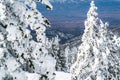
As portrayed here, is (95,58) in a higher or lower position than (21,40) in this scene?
higher

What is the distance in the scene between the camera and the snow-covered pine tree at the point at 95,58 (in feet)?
103

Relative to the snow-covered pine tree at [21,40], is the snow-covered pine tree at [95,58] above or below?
above

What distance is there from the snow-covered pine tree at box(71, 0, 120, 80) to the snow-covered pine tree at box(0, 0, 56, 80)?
22256 millimetres

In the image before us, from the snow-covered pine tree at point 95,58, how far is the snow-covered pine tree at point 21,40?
22.3 metres

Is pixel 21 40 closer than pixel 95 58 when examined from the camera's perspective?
Yes

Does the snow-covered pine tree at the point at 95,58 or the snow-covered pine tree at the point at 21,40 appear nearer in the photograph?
the snow-covered pine tree at the point at 21,40

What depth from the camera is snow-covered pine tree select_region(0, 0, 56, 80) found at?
8320 mm

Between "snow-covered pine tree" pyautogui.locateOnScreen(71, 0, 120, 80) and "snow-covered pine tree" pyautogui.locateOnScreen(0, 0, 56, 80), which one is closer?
"snow-covered pine tree" pyautogui.locateOnScreen(0, 0, 56, 80)

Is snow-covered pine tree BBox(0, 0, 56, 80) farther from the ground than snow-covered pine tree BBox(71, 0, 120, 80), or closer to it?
closer to it

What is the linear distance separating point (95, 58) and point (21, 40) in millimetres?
23397

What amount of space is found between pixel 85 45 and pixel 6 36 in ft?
81.5

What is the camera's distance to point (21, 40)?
8516 mm

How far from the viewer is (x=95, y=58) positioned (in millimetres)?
31594

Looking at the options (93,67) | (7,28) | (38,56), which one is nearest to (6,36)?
(7,28)
